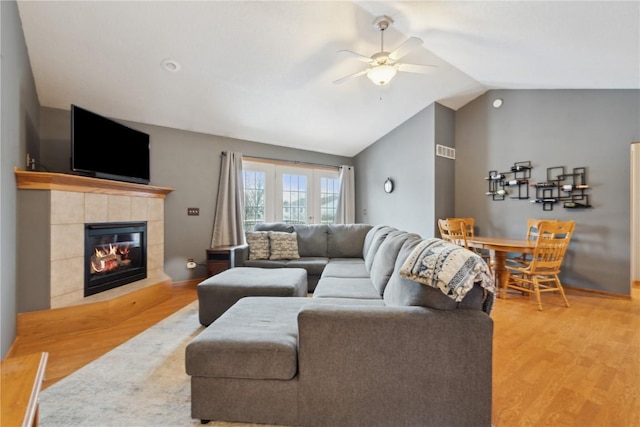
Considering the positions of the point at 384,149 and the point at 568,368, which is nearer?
the point at 568,368

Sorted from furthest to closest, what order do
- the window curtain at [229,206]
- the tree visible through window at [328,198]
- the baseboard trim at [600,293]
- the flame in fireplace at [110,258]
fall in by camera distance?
the tree visible through window at [328,198] → the window curtain at [229,206] → the baseboard trim at [600,293] → the flame in fireplace at [110,258]

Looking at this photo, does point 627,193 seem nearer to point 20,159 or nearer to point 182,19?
point 182,19

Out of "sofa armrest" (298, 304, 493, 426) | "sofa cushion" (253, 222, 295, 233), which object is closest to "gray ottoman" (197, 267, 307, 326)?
"sofa armrest" (298, 304, 493, 426)

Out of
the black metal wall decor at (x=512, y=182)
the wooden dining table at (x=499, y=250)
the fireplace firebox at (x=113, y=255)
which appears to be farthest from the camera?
the black metal wall decor at (x=512, y=182)

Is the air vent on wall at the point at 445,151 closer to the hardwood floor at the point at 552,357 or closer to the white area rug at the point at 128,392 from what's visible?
the hardwood floor at the point at 552,357

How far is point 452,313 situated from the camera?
133cm

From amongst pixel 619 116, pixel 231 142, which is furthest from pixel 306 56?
pixel 619 116

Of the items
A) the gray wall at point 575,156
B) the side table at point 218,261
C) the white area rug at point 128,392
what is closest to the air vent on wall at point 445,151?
the gray wall at point 575,156

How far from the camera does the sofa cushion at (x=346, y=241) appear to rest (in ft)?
13.0

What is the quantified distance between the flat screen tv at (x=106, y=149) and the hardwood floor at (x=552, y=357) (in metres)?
1.59

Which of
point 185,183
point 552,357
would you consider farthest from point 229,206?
point 552,357

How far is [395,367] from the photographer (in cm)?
132

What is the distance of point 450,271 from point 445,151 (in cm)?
407

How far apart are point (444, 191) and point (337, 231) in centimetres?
210
